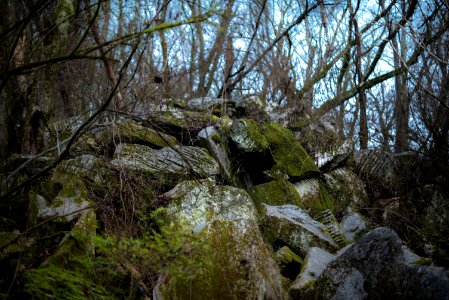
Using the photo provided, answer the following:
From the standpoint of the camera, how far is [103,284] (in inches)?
119

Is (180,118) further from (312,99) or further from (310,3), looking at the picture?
(310,3)

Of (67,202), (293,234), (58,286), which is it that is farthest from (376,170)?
(58,286)

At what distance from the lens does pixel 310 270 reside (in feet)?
11.8

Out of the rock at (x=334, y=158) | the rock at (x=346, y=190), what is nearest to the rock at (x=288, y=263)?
the rock at (x=346, y=190)

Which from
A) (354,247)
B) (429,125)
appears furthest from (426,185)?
(354,247)

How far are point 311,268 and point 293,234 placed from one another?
0.88 m

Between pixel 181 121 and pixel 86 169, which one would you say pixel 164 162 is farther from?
pixel 181 121

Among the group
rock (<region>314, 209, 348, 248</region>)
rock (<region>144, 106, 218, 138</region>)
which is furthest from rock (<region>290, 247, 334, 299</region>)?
rock (<region>144, 106, 218, 138</region>)

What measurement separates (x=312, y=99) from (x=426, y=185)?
460cm

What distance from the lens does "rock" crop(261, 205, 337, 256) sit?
4.44 meters

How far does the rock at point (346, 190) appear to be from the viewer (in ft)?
21.9

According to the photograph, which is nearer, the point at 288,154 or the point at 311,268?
the point at 311,268

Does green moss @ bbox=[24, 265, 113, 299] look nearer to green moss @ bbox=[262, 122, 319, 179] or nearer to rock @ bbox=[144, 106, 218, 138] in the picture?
rock @ bbox=[144, 106, 218, 138]

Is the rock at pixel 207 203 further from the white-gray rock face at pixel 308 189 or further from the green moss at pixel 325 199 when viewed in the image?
the green moss at pixel 325 199
